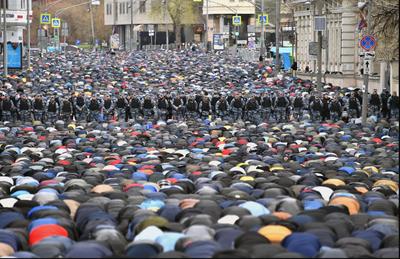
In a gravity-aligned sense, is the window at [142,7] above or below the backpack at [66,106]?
above

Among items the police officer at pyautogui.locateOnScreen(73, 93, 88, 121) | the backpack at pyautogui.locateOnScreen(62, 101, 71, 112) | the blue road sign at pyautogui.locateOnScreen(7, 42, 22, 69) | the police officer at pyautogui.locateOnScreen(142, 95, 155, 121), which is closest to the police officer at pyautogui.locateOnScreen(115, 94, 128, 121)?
the police officer at pyautogui.locateOnScreen(142, 95, 155, 121)

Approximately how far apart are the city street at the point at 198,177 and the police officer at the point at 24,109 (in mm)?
38

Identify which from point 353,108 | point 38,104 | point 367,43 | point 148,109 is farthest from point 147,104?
point 367,43

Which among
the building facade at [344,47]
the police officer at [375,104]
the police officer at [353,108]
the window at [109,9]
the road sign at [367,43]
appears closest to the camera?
the road sign at [367,43]

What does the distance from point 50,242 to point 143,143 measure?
663 inches

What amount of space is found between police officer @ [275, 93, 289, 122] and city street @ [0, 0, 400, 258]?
5 centimetres

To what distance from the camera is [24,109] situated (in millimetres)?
42188

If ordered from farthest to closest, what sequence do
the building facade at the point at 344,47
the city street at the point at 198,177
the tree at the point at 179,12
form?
the tree at the point at 179,12, the building facade at the point at 344,47, the city street at the point at 198,177

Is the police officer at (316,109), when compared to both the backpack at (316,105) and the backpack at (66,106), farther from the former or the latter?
the backpack at (66,106)

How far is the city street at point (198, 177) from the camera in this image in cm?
1389

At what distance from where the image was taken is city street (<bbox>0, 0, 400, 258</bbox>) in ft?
45.6

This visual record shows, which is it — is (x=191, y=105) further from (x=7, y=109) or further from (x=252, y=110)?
(x=7, y=109)

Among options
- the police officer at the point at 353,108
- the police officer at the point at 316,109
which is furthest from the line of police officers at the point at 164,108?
the police officer at the point at 316,109

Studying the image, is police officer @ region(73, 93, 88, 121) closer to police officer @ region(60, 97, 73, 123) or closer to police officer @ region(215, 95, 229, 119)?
police officer @ region(60, 97, 73, 123)
